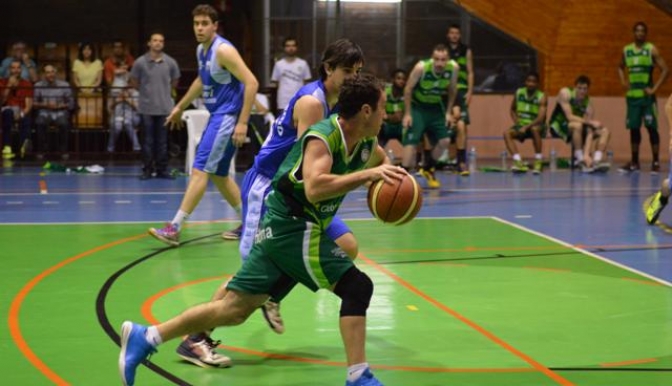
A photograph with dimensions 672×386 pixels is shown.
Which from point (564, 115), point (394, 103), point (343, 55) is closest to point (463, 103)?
point (394, 103)

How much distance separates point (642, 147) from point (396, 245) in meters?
13.4

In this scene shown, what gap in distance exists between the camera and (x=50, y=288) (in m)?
8.73

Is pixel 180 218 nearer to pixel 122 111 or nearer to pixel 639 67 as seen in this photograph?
pixel 122 111

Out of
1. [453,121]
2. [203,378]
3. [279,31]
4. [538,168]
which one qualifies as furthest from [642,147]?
[203,378]

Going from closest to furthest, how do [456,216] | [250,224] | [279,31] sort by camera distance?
[250,224]
[456,216]
[279,31]

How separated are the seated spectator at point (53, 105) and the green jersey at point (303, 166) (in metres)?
15.0

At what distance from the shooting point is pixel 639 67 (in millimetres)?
19703

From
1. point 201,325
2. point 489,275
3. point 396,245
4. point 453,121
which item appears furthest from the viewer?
point 453,121

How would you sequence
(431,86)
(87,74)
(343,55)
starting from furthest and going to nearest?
1. (87,74)
2. (431,86)
3. (343,55)

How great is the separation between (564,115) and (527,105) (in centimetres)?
76

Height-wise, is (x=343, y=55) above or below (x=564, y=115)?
above

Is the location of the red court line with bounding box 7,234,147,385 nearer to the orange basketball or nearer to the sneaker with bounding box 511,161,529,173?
the orange basketball

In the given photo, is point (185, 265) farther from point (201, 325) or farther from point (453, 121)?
point (453, 121)

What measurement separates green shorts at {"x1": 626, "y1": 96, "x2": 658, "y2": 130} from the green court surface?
9.10 metres
